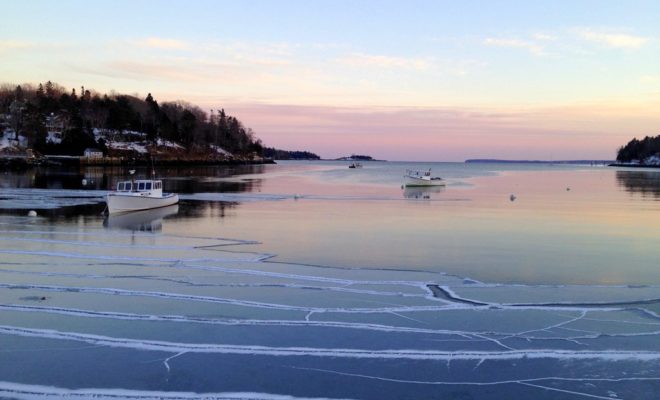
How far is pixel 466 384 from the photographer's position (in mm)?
7547

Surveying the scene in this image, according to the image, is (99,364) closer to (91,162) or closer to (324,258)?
(324,258)

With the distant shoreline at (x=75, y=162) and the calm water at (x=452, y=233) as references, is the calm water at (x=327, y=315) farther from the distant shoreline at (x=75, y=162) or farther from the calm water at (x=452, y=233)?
the distant shoreline at (x=75, y=162)

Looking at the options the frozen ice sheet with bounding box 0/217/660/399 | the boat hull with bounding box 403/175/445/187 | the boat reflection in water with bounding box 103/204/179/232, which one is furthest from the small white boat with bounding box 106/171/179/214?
the boat hull with bounding box 403/175/445/187

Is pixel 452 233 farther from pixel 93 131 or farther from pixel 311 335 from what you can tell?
pixel 93 131

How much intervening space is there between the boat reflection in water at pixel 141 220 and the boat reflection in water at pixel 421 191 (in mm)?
21044

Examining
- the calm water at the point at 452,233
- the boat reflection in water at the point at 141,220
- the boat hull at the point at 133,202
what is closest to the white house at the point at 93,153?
the calm water at the point at 452,233

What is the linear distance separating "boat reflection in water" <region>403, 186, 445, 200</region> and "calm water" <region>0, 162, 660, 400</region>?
84.2 feet

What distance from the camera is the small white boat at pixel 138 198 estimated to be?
30609 mm

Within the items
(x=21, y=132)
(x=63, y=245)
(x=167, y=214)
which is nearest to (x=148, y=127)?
(x=21, y=132)

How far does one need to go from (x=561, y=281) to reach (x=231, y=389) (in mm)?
9854


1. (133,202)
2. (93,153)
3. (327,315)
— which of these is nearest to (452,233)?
(327,315)

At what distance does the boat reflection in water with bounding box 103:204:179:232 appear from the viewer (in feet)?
83.3

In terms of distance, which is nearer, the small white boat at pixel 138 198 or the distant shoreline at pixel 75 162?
the small white boat at pixel 138 198

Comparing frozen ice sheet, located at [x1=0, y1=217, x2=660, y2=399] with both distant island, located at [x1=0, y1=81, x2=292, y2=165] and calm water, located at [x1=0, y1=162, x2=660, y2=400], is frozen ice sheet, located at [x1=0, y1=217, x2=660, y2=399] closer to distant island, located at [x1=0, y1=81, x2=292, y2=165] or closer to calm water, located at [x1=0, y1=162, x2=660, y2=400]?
calm water, located at [x1=0, y1=162, x2=660, y2=400]
